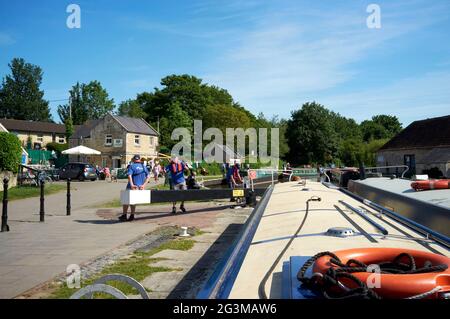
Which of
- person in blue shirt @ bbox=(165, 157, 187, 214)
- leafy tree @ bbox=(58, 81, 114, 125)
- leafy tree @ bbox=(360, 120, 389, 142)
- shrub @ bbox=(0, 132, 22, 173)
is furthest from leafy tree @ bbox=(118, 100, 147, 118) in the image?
person in blue shirt @ bbox=(165, 157, 187, 214)

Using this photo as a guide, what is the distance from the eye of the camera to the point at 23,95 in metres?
97.4

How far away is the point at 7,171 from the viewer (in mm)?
20484

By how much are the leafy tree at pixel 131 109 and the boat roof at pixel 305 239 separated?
2951 inches

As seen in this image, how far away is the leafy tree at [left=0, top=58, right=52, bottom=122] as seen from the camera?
314ft

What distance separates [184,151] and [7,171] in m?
37.5

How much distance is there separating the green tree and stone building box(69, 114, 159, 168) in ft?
78.5

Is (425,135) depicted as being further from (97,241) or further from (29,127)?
(29,127)

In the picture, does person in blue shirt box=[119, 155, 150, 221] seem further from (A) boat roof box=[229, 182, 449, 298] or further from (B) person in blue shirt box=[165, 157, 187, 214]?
(A) boat roof box=[229, 182, 449, 298]

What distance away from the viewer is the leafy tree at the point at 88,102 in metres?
88.2

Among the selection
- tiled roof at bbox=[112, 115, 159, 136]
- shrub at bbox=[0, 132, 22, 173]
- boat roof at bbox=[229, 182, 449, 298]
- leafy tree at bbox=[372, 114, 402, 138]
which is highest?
leafy tree at bbox=[372, 114, 402, 138]

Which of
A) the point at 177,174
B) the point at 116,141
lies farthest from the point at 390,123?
the point at 177,174

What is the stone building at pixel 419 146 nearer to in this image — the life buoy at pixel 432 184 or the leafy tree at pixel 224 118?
the leafy tree at pixel 224 118
